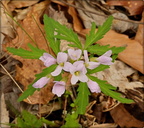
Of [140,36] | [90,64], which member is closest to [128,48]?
[140,36]

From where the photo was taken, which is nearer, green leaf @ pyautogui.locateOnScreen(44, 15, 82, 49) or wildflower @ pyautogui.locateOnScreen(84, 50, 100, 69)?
wildflower @ pyautogui.locateOnScreen(84, 50, 100, 69)

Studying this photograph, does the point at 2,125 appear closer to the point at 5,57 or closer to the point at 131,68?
the point at 5,57

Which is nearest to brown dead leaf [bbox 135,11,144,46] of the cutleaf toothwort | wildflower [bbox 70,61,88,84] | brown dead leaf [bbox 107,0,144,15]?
brown dead leaf [bbox 107,0,144,15]

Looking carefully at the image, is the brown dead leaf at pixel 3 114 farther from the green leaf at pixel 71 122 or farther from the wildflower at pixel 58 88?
the wildflower at pixel 58 88

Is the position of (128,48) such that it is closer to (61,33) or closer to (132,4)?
(132,4)

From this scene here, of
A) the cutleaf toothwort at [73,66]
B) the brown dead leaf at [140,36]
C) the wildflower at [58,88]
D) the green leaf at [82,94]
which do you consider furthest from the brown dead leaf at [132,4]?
the wildflower at [58,88]

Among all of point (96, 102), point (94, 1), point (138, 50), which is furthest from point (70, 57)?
point (94, 1)

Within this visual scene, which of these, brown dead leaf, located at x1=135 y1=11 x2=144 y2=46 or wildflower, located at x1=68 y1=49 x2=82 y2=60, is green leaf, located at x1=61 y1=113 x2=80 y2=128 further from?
brown dead leaf, located at x1=135 y1=11 x2=144 y2=46
